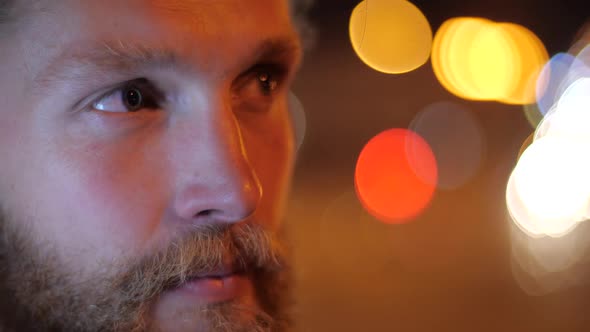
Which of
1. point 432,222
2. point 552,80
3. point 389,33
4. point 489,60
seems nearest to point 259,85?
point 389,33

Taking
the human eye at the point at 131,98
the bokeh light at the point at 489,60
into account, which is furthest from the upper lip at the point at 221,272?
the bokeh light at the point at 489,60

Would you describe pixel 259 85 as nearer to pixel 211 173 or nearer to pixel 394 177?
pixel 211 173

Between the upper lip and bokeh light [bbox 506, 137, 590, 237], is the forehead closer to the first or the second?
the upper lip

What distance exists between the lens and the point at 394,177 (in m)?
4.03

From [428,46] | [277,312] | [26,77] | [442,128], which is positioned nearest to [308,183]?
[442,128]

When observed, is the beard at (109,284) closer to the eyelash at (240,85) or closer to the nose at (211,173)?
the nose at (211,173)

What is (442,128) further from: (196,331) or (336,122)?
(196,331)

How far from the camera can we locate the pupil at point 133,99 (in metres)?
0.95

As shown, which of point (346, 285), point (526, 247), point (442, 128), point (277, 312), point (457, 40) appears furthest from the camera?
point (442, 128)

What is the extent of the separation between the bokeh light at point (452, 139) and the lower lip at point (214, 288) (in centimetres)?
262

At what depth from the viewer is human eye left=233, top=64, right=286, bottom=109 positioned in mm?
1090

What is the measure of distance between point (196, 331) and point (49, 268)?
21 cm

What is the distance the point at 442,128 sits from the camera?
3.97 metres

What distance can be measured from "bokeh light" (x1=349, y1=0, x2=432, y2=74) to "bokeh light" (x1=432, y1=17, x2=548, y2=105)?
0.91 m
